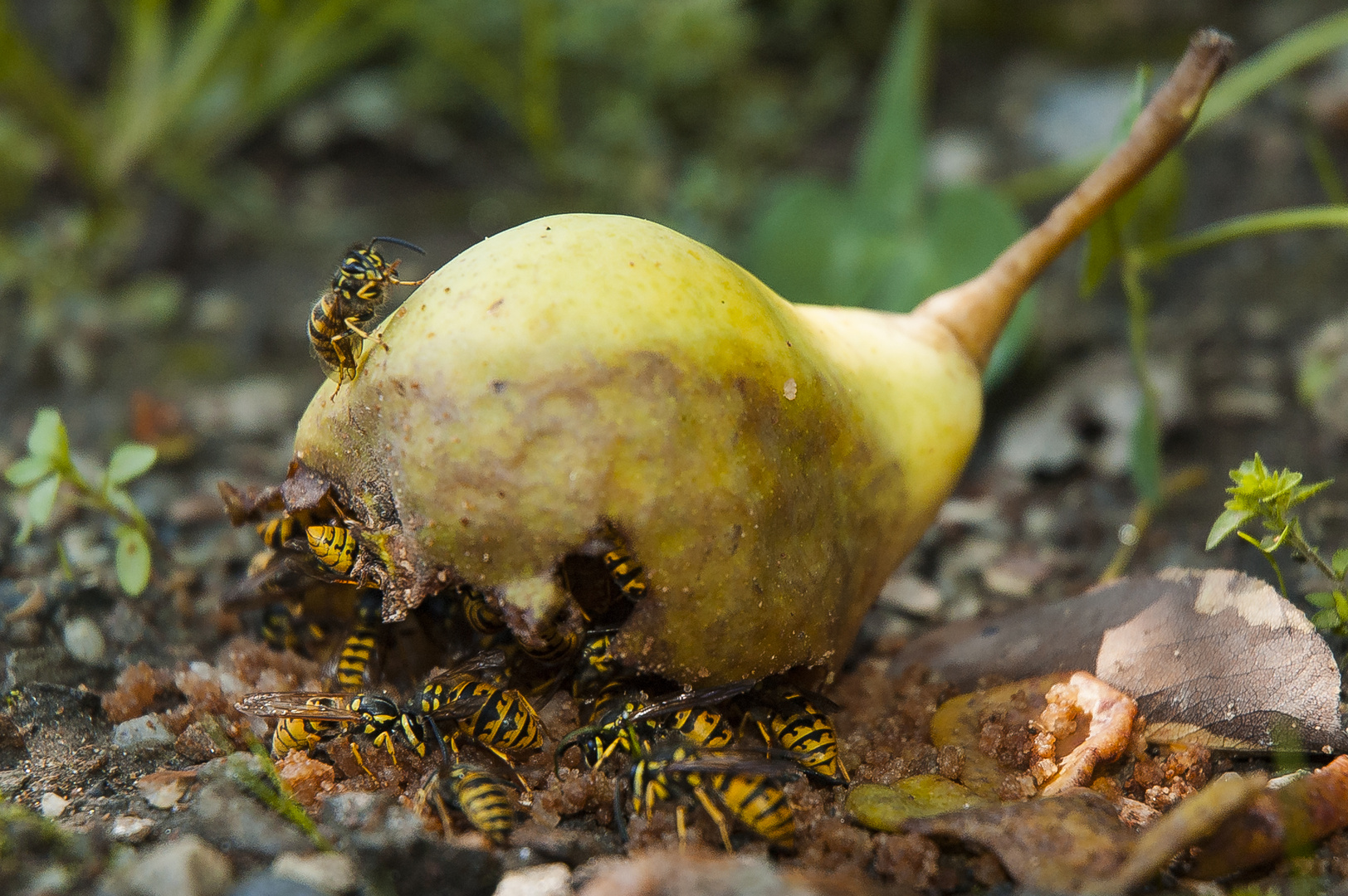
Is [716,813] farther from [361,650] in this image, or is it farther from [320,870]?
[361,650]

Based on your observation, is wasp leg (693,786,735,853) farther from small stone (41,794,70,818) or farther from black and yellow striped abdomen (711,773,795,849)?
small stone (41,794,70,818)

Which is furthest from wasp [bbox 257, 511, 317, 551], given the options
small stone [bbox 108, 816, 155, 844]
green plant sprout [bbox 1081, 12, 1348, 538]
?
green plant sprout [bbox 1081, 12, 1348, 538]

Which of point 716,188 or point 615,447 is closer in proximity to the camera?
point 615,447

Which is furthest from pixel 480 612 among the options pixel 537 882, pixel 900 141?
pixel 900 141

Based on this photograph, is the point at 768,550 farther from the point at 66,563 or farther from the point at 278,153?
the point at 278,153

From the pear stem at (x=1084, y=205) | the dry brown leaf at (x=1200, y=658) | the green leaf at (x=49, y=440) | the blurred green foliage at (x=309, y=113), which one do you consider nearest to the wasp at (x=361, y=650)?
the green leaf at (x=49, y=440)

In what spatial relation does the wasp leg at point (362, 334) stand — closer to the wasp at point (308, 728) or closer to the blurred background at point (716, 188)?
the wasp at point (308, 728)

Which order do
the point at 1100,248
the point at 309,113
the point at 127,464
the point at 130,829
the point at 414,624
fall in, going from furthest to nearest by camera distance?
the point at 309,113, the point at 1100,248, the point at 127,464, the point at 414,624, the point at 130,829
